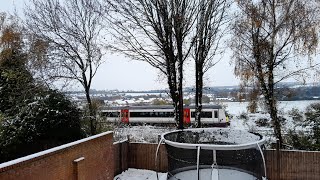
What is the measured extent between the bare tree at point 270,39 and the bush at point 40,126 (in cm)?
796

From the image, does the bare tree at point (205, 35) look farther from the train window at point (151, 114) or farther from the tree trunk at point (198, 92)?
the train window at point (151, 114)

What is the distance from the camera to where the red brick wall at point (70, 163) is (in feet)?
23.7

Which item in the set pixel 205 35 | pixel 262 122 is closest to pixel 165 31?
pixel 205 35

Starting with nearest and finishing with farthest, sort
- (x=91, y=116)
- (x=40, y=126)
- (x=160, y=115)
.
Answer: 1. (x=40, y=126)
2. (x=91, y=116)
3. (x=160, y=115)

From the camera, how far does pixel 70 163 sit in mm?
9281

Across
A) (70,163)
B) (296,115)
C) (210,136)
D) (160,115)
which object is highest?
(296,115)

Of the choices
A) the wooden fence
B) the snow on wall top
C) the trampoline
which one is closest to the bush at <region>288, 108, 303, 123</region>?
the wooden fence

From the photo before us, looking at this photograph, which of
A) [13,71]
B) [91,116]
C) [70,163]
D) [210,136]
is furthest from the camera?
[13,71]

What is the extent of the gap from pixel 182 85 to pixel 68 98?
5368 millimetres

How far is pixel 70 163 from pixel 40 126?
4670 mm

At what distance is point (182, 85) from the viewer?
46.4 feet

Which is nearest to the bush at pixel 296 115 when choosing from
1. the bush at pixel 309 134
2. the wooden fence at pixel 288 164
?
the bush at pixel 309 134

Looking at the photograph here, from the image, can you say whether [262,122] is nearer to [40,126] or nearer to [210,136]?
[210,136]

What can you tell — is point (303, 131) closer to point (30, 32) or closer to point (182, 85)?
point (182, 85)
